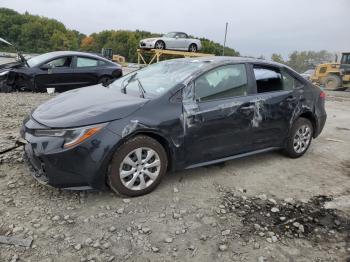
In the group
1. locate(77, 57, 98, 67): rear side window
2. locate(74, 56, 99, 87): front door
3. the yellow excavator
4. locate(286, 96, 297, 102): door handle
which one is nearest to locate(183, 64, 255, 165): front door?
locate(286, 96, 297, 102): door handle

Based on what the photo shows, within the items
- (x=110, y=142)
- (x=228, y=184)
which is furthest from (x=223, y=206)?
(x=110, y=142)

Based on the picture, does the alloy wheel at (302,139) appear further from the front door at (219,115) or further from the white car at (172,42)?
the white car at (172,42)

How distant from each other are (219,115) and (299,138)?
69.6 inches

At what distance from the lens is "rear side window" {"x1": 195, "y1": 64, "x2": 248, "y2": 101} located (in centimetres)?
412

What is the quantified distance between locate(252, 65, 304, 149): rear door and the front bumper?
80.5 inches

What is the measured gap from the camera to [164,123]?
3738mm

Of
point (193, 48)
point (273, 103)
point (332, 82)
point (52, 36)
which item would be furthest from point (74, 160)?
point (52, 36)

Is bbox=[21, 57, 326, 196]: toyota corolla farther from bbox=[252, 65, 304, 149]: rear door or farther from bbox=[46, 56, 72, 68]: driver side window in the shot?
bbox=[46, 56, 72, 68]: driver side window

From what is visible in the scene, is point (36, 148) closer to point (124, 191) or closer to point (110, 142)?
point (110, 142)

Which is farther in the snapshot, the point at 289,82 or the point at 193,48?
the point at 193,48

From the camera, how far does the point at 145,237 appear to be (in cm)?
310

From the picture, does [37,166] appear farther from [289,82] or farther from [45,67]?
[45,67]

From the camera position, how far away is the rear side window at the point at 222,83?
4.12 metres

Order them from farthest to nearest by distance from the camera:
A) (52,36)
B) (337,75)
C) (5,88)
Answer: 1. (52,36)
2. (337,75)
3. (5,88)
